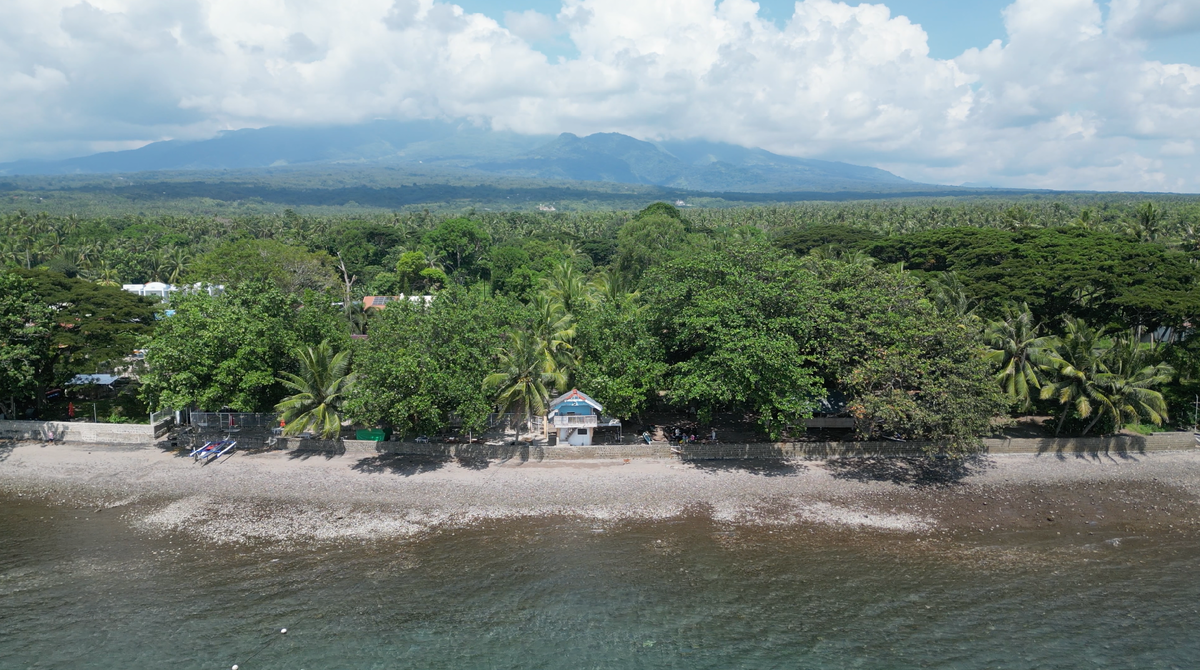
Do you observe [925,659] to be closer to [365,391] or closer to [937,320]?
[937,320]

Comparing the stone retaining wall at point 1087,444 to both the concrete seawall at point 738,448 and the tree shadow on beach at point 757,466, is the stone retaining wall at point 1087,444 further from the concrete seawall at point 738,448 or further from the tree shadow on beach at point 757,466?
the tree shadow on beach at point 757,466

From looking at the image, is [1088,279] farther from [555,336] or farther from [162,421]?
[162,421]

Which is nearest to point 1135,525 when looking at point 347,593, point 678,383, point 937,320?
point 937,320

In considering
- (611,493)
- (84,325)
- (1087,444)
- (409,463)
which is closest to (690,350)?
(611,493)

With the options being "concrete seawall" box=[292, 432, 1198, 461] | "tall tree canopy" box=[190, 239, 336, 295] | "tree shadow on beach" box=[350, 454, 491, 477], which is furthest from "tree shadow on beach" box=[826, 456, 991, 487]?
"tall tree canopy" box=[190, 239, 336, 295]

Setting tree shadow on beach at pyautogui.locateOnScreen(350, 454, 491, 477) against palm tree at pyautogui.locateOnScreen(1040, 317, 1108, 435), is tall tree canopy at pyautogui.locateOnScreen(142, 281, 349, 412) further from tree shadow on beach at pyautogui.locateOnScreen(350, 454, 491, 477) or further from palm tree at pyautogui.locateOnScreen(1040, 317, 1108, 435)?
palm tree at pyautogui.locateOnScreen(1040, 317, 1108, 435)
